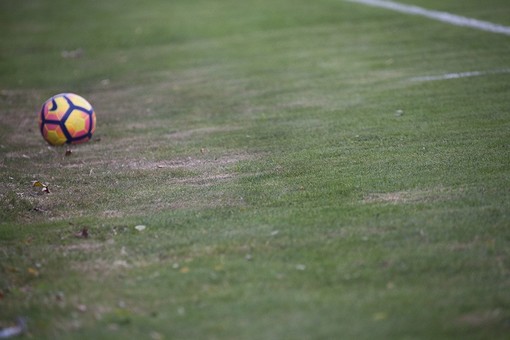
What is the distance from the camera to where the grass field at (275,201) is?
5641 millimetres

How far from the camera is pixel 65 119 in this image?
11.1m

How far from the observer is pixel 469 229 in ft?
22.2

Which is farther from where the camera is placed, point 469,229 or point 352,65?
point 352,65

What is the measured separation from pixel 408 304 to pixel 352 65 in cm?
1106

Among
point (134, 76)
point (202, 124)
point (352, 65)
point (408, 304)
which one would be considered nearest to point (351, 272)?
point (408, 304)

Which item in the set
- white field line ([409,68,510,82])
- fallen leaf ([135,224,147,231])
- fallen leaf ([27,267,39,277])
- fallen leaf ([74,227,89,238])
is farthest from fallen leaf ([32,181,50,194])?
white field line ([409,68,510,82])

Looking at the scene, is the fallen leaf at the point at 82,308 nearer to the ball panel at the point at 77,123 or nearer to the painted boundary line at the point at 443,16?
the ball panel at the point at 77,123

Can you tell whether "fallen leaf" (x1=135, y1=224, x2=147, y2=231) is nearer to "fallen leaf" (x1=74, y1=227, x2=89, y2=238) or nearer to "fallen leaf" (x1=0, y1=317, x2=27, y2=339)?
"fallen leaf" (x1=74, y1=227, x2=89, y2=238)

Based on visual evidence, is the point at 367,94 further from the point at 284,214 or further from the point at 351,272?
the point at 351,272

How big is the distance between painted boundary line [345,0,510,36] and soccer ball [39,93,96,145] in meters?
10.3

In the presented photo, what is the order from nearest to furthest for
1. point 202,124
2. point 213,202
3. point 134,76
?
1. point 213,202
2. point 202,124
3. point 134,76

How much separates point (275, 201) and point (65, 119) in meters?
4.46

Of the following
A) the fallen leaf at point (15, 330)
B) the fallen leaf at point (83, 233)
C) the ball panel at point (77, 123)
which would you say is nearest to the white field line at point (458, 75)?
the ball panel at point (77, 123)

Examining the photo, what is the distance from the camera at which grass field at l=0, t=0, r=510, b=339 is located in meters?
5.64
